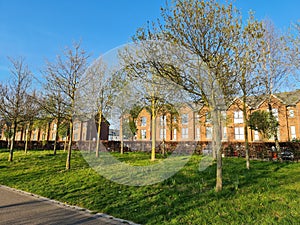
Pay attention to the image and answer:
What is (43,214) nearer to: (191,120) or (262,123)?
(191,120)

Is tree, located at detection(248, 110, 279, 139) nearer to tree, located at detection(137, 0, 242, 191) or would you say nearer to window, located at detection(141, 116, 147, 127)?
window, located at detection(141, 116, 147, 127)

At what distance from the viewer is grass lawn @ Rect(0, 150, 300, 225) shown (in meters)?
4.27

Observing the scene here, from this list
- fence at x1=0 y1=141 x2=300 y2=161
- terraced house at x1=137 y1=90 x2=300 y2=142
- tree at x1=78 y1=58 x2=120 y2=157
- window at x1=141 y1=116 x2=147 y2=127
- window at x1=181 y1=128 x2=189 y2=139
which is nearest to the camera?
tree at x1=78 y1=58 x2=120 y2=157

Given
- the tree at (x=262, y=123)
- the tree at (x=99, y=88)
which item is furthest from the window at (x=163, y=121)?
the tree at (x=262, y=123)

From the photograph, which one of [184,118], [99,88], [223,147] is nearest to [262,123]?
[223,147]

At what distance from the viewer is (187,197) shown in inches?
216

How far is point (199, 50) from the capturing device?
19.4 feet

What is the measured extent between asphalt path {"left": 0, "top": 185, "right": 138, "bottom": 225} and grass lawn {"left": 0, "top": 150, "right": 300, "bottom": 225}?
32 centimetres

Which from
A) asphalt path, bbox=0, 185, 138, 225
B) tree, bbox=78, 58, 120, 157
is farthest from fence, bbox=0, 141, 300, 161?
asphalt path, bbox=0, 185, 138, 225

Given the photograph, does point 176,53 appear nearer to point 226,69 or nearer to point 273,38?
point 226,69

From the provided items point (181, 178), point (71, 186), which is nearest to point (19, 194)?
point (71, 186)

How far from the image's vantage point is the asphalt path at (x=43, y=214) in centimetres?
429

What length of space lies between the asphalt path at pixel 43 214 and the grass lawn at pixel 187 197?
318mm

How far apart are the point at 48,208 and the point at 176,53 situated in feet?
16.7
